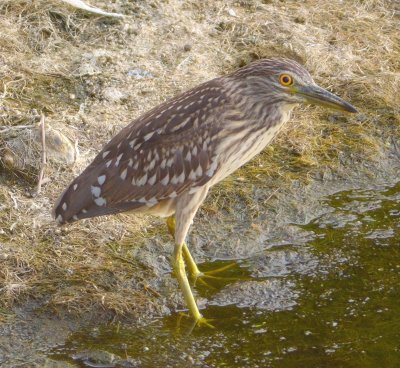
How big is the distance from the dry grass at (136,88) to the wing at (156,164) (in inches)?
19.9

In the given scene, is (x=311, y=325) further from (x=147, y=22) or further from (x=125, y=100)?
(x=147, y=22)

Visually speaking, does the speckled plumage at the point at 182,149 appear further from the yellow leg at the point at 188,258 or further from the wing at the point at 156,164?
the yellow leg at the point at 188,258

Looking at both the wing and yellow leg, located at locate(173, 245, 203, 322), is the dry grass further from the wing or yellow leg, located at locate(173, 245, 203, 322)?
the wing

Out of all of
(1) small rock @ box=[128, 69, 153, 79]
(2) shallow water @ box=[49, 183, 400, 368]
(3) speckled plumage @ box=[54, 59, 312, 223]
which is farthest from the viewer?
(1) small rock @ box=[128, 69, 153, 79]

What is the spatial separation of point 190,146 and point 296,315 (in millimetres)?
1357

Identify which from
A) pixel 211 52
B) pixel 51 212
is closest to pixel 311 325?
pixel 51 212

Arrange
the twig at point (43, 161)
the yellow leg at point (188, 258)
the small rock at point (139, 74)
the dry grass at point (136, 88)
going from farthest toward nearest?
the small rock at point (139, 74)
the twig at point (43, 161)
the yellow leg at point (188, 258)
the dry grass at point (136, 88)

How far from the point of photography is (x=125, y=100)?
8.29 metres

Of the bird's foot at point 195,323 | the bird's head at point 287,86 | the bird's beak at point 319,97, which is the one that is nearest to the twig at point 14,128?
the bird's head at point 287,86

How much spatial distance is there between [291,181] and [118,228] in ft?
5.06

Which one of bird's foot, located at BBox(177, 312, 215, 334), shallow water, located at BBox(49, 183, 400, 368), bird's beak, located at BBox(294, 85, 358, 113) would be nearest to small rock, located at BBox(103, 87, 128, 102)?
shallow water, located at BBox(49, 183, 400, 368)

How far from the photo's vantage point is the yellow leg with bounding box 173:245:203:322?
6449mm

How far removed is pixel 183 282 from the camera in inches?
255

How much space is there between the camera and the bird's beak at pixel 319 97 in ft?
21.0
